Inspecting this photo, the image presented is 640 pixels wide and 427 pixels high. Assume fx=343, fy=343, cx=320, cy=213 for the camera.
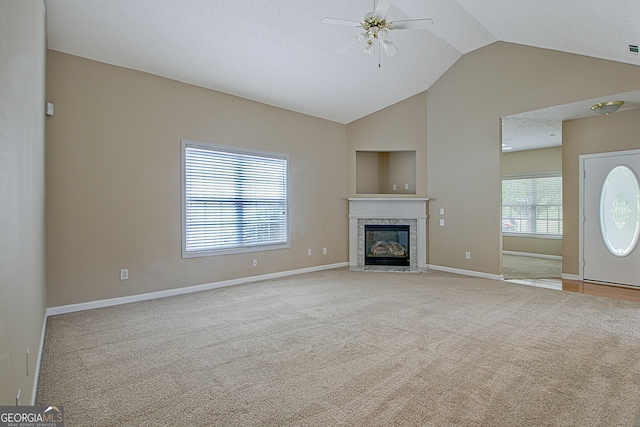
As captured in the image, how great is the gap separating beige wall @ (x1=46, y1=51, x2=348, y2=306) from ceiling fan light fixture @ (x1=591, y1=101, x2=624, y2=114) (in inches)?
197

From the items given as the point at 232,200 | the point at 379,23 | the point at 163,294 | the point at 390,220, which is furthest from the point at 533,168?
the point at 163,294

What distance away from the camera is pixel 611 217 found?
5.45 meters

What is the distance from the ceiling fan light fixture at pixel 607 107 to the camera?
15.8ft

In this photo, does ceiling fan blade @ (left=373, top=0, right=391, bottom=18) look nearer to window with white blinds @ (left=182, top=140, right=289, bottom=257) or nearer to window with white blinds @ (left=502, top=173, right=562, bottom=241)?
window with white blinds @ (left=182, top=140, right=289, bottom=257)

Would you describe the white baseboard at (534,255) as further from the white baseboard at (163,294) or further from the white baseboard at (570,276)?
the white baseboard at (163,294)

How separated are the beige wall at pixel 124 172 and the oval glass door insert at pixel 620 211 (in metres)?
5.55

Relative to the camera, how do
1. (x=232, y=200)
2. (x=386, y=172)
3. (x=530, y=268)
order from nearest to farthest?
(x=232, y=200)
(x=530, y=268)
(x=386, y=172)

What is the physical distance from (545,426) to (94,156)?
16.3 ft

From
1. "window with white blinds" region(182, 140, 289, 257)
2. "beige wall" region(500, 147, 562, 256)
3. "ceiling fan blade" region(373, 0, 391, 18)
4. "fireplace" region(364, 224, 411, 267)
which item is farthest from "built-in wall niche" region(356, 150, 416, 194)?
"ceiling fan blade" region(373, 0, 391, 18)

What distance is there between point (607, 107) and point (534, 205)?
4.22m

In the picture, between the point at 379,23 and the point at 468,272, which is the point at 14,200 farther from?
the point at 468,272

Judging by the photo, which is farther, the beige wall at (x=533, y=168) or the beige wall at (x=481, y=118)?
the beige wall at (x=533, y=168)

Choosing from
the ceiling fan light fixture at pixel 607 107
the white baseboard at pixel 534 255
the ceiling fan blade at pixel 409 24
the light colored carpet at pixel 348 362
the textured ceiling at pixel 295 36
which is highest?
the textured ceiling at pixel 295 36

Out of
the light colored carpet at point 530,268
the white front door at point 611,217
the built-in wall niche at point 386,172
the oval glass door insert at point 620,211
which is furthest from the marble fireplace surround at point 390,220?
the oval glass door insert at point 620,211
